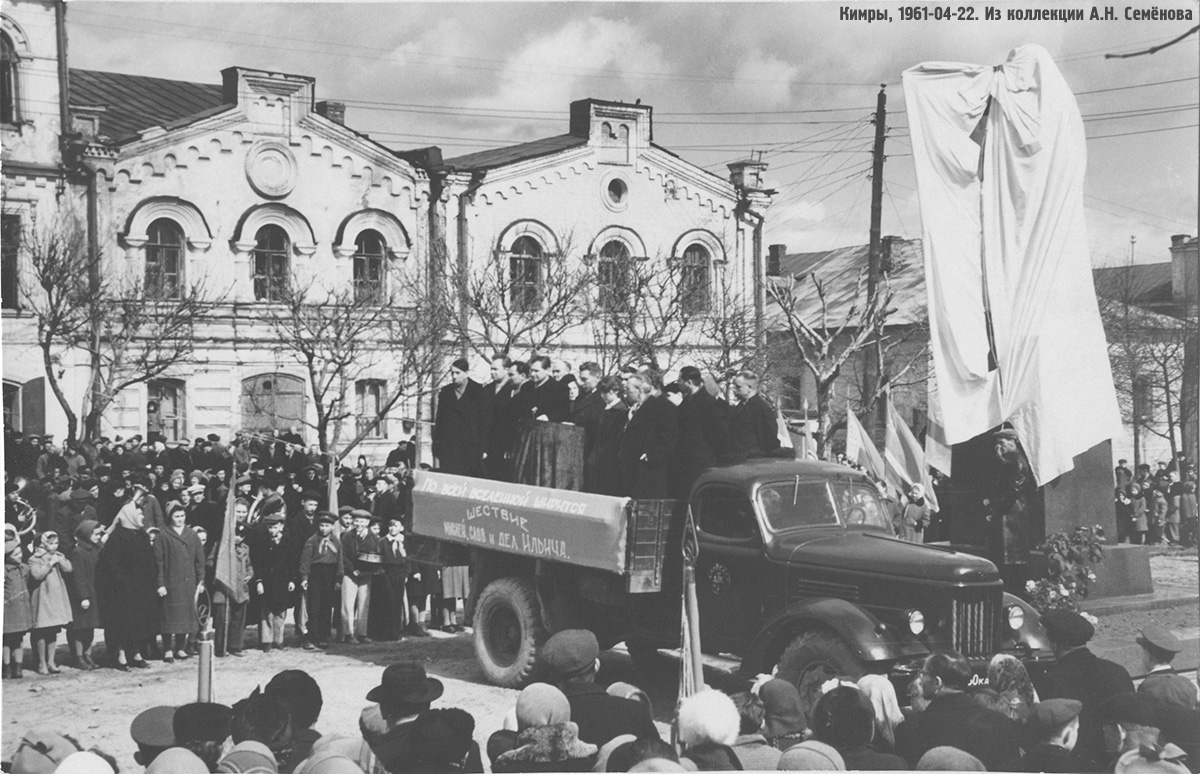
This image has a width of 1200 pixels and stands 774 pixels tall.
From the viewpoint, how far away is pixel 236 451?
49.6ft

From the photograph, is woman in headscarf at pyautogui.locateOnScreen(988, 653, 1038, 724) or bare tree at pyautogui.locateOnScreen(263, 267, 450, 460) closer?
woman in headscarf at pyautogui.locateOnScreen(988, 653, 1038, 724)

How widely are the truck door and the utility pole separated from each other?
335 cm

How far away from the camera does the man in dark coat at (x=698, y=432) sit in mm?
9812

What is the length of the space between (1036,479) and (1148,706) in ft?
13.6

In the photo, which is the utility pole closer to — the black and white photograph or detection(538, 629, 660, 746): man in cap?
the black and white photograph

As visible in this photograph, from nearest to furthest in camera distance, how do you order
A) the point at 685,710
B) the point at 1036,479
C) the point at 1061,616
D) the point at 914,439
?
1. the point at 685,710
2. the point at 1061,616
3. the point at 1036,479
4. the point at 914,439

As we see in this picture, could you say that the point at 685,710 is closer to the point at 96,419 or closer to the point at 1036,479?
the point at 1036,479

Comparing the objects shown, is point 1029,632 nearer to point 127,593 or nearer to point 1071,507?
point 1071,507

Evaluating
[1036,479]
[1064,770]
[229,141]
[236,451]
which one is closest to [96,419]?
[236,451]

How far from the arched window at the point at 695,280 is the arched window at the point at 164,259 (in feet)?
17.4

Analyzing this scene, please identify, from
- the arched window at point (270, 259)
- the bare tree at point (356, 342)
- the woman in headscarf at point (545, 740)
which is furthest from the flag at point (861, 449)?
the woman in headscarf at point (545, 740)

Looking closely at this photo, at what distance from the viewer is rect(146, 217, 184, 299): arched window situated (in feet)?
44.7

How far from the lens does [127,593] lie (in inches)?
433

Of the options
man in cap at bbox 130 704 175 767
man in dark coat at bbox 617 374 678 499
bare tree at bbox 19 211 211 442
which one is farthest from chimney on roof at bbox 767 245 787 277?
man in cap at bbox 130 704 175 767
